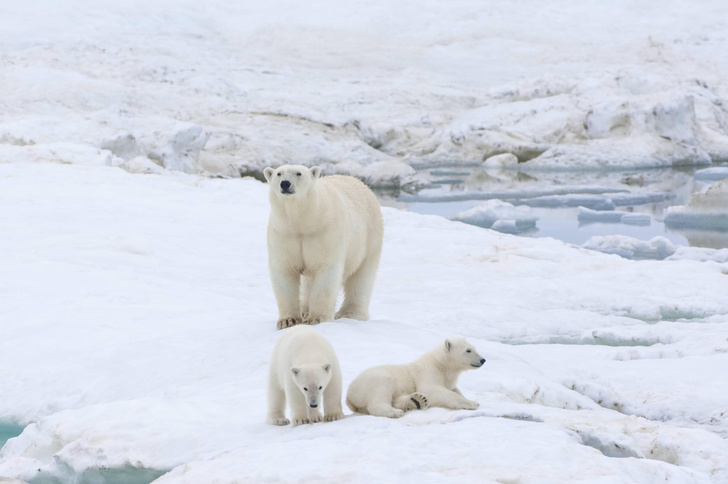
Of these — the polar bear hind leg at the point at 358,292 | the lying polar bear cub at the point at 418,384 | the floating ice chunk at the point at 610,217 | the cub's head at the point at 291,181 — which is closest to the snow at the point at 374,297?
the lying polar bear cub at the point at 418,384

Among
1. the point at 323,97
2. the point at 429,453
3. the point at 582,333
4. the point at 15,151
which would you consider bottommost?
the point at 582,333

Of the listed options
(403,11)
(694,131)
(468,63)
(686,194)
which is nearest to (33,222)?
(686,194)

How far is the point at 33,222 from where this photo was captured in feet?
32.3

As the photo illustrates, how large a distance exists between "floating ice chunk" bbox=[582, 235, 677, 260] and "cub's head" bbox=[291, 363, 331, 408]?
992 cm

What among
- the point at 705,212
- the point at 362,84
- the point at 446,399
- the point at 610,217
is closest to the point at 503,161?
the point at 610,217

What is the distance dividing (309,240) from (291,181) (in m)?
0.48

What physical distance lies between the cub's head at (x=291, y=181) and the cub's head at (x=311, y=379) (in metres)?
1.63

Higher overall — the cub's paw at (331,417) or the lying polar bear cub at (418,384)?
the lying polar bear cub at (418,384)

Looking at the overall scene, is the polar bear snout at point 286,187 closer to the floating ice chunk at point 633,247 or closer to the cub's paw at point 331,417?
the cub's paw at point 331,417

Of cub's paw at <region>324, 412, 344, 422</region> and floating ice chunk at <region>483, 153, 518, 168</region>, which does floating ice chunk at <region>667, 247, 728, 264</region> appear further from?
floating ice chunk at <region>483, 153, 518, 168</region>

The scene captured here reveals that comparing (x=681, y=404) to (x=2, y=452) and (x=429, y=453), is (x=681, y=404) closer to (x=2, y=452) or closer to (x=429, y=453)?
(x=429, y=453)

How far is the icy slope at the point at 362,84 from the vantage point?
21.7 meters

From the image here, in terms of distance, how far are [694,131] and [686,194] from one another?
20.7ft

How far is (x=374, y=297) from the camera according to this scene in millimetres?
8570
